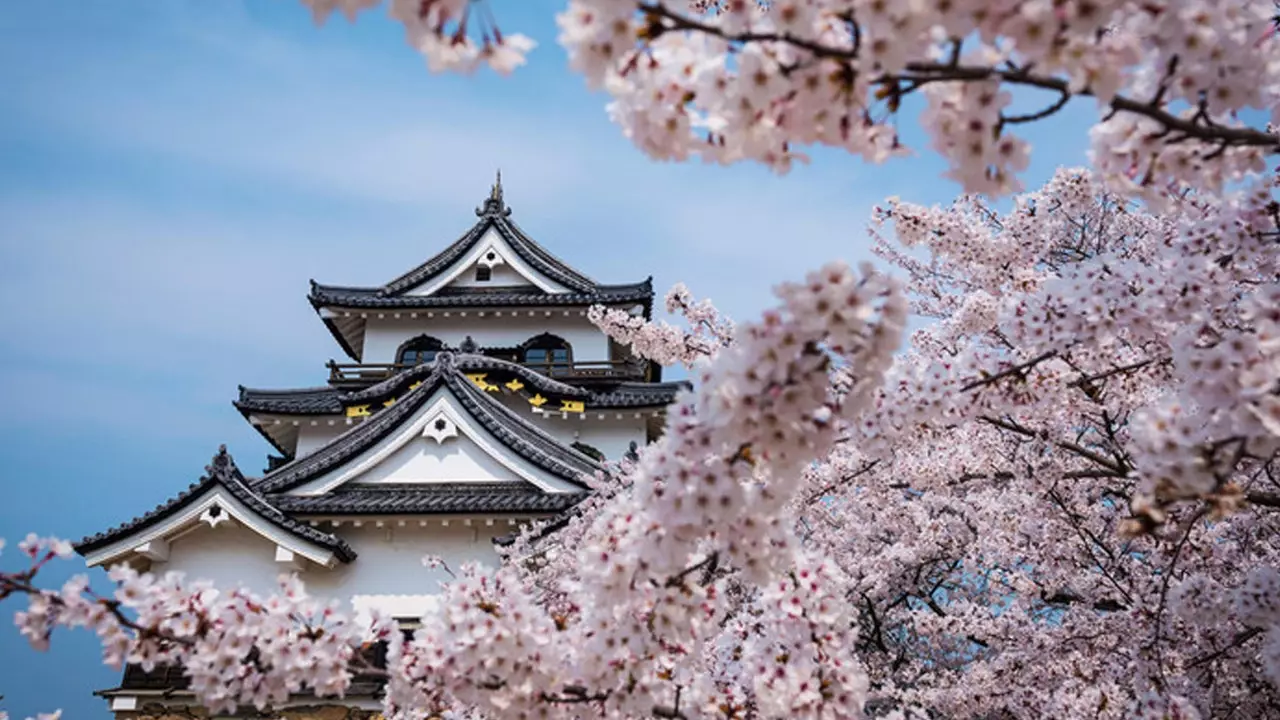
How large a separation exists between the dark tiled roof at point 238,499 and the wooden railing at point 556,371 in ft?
19.6

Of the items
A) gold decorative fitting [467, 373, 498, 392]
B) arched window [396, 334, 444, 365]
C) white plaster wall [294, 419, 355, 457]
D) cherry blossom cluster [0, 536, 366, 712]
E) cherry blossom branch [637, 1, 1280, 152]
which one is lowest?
cherry blossom cluster [0, 536, 366, 712]

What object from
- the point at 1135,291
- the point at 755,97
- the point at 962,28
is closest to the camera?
the point at 962,28

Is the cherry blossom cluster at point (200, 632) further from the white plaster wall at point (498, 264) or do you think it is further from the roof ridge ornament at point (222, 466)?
the white plaster wall at point (498, 264)

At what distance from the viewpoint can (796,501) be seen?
844cm

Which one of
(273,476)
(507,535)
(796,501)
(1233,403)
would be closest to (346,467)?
(273,476)

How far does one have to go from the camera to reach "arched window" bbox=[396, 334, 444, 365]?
62.6 feet

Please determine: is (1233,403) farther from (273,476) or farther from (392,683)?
(273,476)

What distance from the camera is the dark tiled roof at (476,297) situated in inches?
728

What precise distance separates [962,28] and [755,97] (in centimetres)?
58

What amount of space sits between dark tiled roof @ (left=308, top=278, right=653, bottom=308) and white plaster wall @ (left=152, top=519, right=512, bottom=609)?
708cm

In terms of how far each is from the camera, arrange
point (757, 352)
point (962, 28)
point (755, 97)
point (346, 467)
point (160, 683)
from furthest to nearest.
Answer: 1. point (346, 467)
2. point (160, 683)
3. point (757, 352)
4. point (755, 97)
5. point (962, 28)

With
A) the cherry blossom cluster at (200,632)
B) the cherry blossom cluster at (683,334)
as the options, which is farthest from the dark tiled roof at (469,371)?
the cherry blossom cluster at (200,632)

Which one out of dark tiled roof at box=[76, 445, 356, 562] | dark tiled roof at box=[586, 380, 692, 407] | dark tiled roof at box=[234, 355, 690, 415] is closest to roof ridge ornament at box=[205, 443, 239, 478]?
dark tiled roof at box=[76, 445, 356, 562]

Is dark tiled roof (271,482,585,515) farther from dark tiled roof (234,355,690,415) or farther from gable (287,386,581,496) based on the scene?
dark tiled roof (234,355,690,415)
